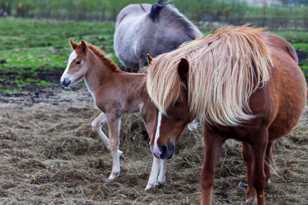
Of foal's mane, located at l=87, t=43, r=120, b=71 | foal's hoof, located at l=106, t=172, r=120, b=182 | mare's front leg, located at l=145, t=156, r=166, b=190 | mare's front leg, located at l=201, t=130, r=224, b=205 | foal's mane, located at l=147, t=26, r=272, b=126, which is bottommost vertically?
foal's hoof, located at l=106, t=172, r=120, b=182

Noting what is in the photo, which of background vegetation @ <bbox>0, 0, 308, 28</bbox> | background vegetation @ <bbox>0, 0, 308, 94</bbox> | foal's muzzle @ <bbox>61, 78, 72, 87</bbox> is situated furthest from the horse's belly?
background vegetation @ <bbox>0, 0, 308, 28</bbox>

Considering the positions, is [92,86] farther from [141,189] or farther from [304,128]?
[304,128]

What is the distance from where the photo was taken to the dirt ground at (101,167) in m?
5.38

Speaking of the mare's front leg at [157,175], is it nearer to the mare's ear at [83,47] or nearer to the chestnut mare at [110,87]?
the chestnut mare at [110,87]

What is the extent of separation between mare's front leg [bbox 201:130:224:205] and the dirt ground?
0.66 m

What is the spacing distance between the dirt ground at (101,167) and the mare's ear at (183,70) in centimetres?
148

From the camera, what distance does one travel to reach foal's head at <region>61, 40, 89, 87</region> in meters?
6.14

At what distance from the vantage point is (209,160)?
14.9 feet

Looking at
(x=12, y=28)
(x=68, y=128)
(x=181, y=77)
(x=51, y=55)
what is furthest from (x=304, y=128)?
(x=12, y=28)

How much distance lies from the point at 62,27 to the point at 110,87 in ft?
→ 45.0

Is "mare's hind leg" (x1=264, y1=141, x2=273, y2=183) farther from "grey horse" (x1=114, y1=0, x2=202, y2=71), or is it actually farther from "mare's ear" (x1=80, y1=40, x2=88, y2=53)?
"grey horse" (x1=114, y1=0, x2=202, y2=71)

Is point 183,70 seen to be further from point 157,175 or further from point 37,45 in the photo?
point 37,45

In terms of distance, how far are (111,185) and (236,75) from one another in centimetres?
206

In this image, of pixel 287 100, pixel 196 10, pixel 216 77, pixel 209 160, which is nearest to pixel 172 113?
pixel 216 77
